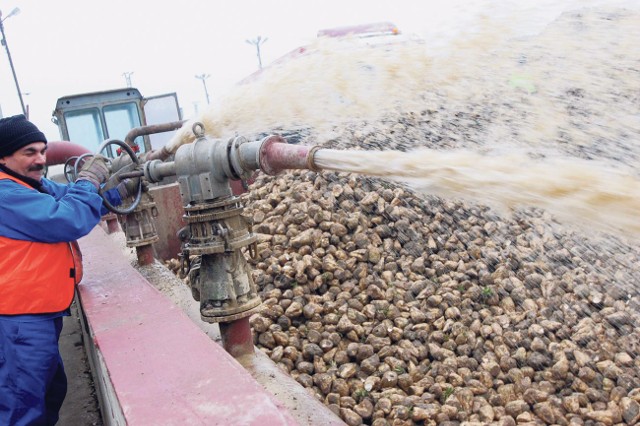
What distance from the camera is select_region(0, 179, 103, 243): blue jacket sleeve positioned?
89.2 inches

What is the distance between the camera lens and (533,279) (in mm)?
3859

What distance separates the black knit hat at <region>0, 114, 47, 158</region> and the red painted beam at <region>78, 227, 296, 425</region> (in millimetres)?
869

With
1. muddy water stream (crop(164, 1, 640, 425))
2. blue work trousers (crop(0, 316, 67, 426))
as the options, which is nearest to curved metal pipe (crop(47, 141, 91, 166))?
muddy water stream (crop(164, 1, 640, 425))

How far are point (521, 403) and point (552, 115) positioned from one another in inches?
62.8

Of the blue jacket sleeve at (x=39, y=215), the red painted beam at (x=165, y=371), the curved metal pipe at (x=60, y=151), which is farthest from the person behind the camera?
the curved metal pipe at (x=60, y=151)

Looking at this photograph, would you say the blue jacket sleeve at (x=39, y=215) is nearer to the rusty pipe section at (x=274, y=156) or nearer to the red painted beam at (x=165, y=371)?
the red painted beam at (x=165, y=371)

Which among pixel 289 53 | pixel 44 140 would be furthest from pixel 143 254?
pixel 289 53

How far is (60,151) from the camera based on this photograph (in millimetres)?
5332

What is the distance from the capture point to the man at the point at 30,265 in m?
2.30

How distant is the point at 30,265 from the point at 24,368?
17.5 inches

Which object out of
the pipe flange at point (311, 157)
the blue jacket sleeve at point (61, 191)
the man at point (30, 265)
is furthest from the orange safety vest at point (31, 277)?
the pipe flange at point (311, 157)

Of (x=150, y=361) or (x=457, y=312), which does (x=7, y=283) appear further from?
(x=457, y=312)

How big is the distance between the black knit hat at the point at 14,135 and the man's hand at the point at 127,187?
78 cm

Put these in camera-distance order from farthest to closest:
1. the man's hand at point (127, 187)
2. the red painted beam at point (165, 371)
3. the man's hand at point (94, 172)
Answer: the man's hand at point (127, 187), the man's hand at point (94, 172), the red painted beam at point (165, 371)
